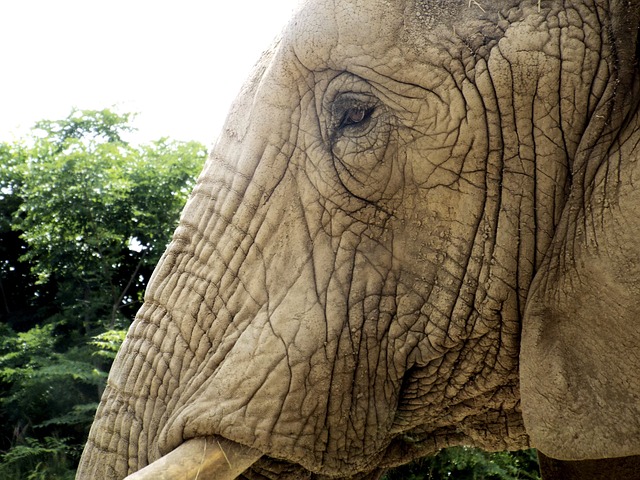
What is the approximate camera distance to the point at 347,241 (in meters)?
2.77

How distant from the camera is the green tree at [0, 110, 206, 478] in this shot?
24.2 feet

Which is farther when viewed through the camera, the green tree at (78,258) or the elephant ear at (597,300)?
the green tree at (78,258)

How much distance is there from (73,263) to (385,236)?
575cm

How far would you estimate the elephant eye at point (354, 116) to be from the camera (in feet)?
9.03

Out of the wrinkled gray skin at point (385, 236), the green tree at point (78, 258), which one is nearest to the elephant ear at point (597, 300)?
the wrinkled gray skin at point (385, 236)

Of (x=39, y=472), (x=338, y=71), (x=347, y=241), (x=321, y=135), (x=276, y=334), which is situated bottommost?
(x=39, y=472)

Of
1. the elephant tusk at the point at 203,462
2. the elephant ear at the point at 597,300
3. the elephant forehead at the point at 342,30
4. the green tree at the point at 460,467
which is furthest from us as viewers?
the green tree at the point at 460,467

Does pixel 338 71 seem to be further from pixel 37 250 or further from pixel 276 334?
pixel 37 250

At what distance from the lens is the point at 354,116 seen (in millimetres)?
2766

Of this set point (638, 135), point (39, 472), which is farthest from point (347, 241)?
point (39, 472)

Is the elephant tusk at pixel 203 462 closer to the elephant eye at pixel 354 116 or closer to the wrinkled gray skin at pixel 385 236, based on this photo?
the wrinkled gray skin at pixel 385 236

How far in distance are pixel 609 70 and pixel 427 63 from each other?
51 centimetres

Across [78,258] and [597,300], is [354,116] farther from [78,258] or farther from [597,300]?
[78,258]

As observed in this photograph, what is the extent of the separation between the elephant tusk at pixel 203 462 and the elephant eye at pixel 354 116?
1003 millimetres
